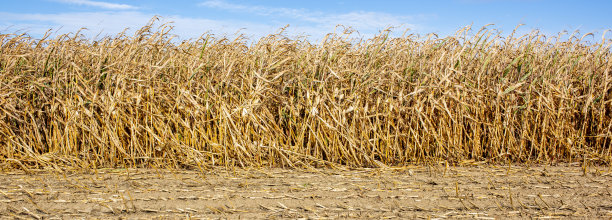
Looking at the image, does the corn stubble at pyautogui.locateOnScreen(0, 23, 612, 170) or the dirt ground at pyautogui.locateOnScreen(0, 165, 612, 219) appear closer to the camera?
the dirt ground at pyautogui.locateOnScreen(0, 165, 612, 219)

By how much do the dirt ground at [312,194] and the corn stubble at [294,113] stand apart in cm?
18

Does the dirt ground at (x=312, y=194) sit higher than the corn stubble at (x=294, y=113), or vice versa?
the corn stubble at (x=294, y=113)

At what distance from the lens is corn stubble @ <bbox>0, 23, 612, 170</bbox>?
9.39 ft

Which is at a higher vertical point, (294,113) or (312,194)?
(294,113)

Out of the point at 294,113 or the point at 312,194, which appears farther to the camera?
the point at 294,113

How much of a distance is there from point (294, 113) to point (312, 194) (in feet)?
2.33

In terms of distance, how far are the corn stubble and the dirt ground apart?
18 cm

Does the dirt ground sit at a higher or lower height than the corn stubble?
lower

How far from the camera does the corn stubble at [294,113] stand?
286cm

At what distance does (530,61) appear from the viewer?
3.45 metres

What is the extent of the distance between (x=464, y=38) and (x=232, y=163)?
7.20 feet

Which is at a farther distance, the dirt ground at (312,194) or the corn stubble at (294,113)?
the corn stubble at (294,113)

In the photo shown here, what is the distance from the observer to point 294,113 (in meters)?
2.88

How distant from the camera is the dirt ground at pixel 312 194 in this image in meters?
2.11
